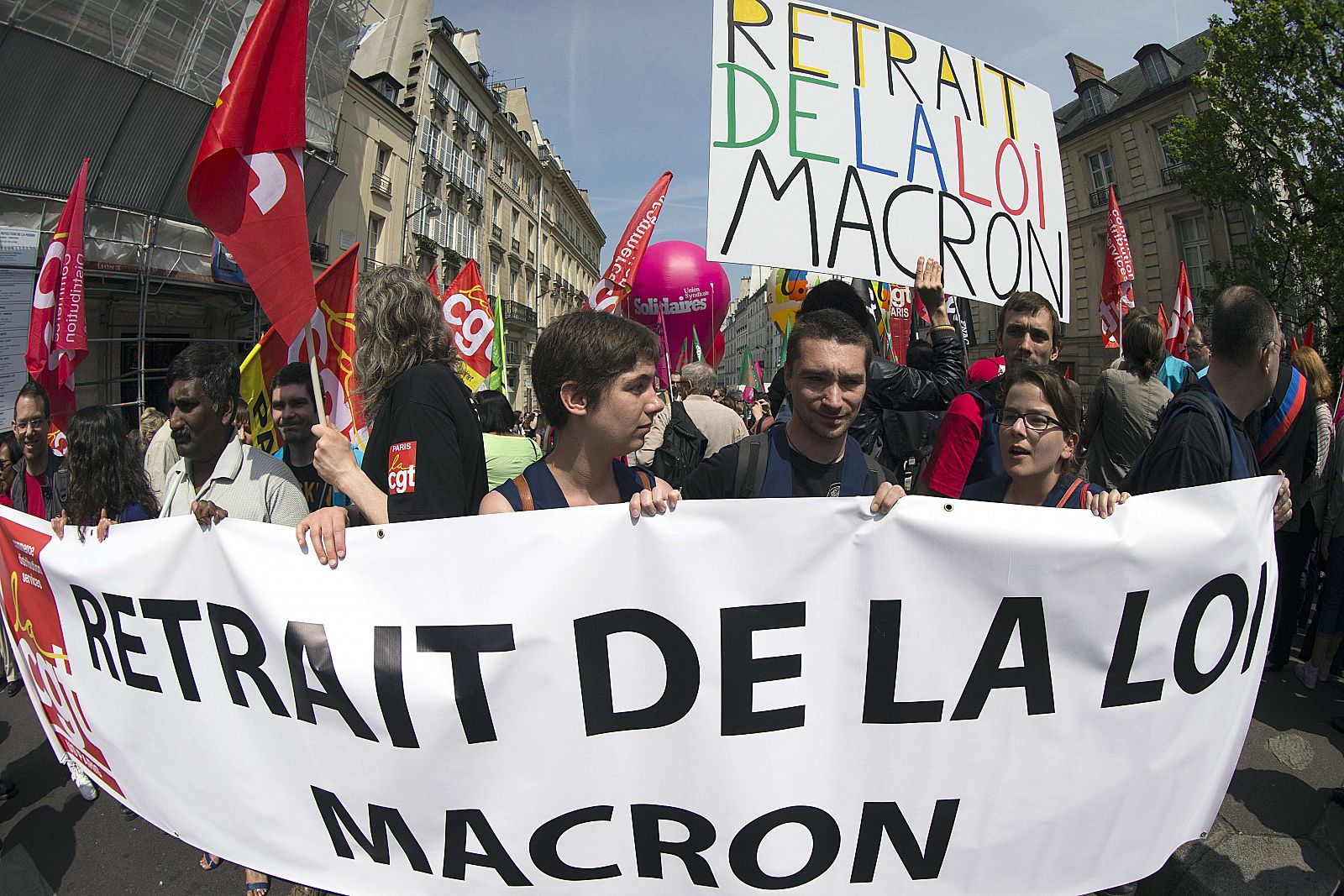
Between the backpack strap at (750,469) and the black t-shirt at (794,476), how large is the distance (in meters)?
0.01

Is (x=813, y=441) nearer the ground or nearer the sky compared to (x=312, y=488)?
nearer the sky

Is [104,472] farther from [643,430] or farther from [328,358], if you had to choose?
[643,430]

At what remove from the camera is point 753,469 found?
192 centimetres

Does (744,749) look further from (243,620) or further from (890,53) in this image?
(890,53)

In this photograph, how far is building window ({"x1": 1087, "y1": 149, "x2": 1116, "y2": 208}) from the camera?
27453mm

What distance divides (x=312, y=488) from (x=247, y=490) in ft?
2.00

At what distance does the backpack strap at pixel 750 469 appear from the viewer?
1.89 metres

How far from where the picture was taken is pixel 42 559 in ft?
7.06

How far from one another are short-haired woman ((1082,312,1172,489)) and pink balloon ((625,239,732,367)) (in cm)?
1187

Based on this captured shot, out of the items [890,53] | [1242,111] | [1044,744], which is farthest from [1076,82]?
[1044,744]

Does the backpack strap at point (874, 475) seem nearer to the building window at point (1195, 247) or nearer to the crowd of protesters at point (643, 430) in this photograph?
the crowd of protesters at point (643, 430)

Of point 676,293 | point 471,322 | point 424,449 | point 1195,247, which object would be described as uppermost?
point 1195,247

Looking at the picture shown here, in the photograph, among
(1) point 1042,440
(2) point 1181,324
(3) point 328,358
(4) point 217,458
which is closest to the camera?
(1) point 1042,440

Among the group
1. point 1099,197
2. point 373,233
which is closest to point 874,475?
point 373,233
